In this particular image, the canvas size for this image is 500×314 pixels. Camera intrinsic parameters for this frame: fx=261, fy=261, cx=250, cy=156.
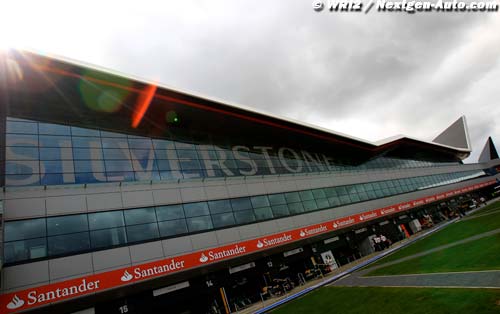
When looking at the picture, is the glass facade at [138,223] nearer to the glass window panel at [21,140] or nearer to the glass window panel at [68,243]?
the glass window panel at [68,243]

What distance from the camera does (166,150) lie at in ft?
74.7

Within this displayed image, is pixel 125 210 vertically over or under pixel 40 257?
over

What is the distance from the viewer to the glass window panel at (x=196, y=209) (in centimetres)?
2091

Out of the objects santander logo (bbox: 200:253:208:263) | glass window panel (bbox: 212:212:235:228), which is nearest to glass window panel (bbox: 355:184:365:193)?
glass window panel (bbox: 212:212:235:228)

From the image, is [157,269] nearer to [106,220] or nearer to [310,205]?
[106,220]

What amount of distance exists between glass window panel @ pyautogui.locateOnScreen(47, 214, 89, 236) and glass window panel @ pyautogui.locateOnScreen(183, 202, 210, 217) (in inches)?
271

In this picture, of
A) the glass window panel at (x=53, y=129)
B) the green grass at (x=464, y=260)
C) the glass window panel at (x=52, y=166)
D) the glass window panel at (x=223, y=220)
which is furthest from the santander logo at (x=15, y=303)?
the green grass at (x=464, y=260)

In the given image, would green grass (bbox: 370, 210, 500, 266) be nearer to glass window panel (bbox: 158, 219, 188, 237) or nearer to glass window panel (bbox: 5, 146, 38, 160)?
glass window panel (bbox: 158, 219, 188, 237)

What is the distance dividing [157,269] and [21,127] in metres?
13.1

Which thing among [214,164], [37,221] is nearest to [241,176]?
[214,164]

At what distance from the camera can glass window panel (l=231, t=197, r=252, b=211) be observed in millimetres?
23625

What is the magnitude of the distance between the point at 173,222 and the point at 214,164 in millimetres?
7151

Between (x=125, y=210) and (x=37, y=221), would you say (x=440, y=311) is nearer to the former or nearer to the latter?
(x=125, y=210)

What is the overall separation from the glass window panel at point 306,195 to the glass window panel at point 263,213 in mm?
5263
